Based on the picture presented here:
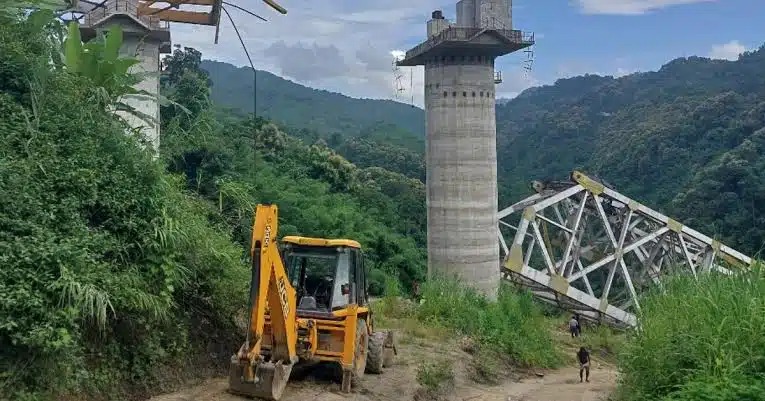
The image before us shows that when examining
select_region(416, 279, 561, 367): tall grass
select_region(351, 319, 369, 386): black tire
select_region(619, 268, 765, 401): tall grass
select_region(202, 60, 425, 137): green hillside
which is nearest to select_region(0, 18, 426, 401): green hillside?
select_region(351, 319, 369, 386): black tire

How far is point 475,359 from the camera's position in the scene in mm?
14250

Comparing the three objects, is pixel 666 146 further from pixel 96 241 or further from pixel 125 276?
pixel 96 241

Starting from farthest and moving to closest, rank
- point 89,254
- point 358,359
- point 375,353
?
point 375,353 < point 358,359 < point 89,254

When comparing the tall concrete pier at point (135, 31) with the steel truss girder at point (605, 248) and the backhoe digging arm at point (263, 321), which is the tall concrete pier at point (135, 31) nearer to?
the backhoe digging arm at point (263, 321)

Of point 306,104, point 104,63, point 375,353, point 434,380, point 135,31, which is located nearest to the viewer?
point 104,63

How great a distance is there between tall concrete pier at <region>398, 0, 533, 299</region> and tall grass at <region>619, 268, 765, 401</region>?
50.7 ft

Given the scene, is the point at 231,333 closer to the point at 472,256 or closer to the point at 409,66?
the point at 472,256

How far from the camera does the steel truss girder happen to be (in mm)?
23562

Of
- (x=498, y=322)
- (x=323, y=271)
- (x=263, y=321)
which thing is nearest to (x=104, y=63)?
(x=323, y=271)

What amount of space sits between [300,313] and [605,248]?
20.9 meters

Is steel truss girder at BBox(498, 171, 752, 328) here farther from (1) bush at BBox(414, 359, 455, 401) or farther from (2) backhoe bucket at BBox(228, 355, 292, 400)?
(2) backhoe bucket at BBox(228, 355, 292, 400)

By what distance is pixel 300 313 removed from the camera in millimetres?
9258

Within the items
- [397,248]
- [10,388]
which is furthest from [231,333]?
[397,248]

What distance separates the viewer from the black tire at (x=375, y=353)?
10.8m
